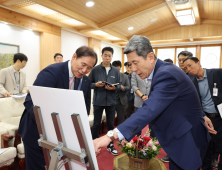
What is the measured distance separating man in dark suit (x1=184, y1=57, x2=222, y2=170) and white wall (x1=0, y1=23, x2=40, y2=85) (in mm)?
4511

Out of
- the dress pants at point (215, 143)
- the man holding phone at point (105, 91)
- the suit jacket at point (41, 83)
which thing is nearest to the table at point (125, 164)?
the dress pants at point (215, 143)

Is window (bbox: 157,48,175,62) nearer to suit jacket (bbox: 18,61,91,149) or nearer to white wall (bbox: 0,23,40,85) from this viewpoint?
white wall (bbox: 0,23,40,85)

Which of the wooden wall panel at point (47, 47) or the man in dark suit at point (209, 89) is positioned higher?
the wooden wall panel at point (47, 47)

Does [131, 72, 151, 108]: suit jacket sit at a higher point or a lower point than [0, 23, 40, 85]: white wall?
lower

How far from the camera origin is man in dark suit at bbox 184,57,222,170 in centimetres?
221

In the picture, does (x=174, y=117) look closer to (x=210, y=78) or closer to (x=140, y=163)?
(x=140, y=163)

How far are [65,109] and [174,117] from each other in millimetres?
694

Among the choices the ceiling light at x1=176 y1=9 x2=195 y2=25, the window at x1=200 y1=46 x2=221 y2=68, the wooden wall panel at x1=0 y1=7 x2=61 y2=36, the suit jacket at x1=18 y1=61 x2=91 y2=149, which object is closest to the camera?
the suit jacket at x1=18 y1=61 x2=91 y2=149

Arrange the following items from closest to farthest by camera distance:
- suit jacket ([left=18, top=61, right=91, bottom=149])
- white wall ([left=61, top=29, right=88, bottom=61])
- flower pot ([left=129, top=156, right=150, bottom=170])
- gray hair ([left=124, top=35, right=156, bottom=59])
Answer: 1. gray hair ([left=124, top=35, right=156, bottom=59])
2. suit jacket ([left=18, top=61, right=91, bottom=149])
3. flower pot ([left=129, top=156, right=150, bottom=170])
4. white wall ([left=61, top=29, right=88, bottom=61])

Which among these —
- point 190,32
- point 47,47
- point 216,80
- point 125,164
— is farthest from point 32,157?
point 190,32

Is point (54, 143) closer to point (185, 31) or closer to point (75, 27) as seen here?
point (75, 27)

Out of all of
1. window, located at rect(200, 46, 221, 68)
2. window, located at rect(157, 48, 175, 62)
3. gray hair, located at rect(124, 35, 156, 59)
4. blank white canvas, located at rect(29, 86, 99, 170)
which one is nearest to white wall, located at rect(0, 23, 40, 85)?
blank white canvas, located at rect(29, 86, 99, 170)

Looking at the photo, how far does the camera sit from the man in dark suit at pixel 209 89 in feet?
7.25

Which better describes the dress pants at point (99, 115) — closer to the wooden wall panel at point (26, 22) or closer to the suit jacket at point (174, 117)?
the suit jacket at point (174, 117)
